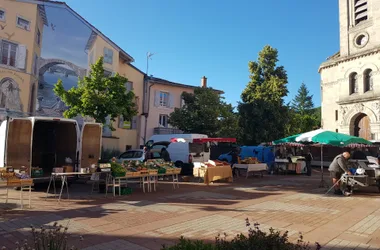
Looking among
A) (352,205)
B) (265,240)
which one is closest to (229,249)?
(265,240)

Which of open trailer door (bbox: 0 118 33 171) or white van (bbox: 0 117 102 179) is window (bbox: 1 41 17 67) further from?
open trailer door (bbox: 0 118 33 171)

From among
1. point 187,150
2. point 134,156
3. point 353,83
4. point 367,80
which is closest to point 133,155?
point 134,156

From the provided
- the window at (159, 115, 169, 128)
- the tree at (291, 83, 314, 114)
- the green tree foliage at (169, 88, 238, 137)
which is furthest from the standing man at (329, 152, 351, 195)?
the tree at (291, 83, 314, 114)

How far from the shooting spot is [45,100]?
2027cm

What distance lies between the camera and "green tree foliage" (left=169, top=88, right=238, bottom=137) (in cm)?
2339

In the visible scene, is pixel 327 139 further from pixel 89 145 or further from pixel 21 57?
pixel 21 57

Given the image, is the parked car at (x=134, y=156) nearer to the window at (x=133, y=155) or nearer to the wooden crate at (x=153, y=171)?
the window at (x=133, y=155)

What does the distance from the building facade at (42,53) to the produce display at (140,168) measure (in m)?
10.9

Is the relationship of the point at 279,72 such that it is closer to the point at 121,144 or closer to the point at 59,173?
the point at 121,144

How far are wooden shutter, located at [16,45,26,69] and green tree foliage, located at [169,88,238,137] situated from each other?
11084mm

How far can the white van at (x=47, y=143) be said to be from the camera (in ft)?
32.7

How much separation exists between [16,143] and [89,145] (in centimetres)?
253

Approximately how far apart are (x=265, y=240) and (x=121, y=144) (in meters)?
24.4

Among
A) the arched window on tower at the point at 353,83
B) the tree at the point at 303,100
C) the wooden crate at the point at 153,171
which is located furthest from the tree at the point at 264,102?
the tree at the point at 303,100
